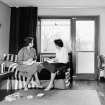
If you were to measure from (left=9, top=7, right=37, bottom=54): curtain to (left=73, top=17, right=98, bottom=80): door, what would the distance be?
1330 mm

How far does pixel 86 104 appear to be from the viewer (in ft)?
11.5

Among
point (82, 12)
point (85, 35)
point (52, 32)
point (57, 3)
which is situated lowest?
point (85, 35)

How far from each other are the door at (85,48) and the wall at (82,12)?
0.18 metres

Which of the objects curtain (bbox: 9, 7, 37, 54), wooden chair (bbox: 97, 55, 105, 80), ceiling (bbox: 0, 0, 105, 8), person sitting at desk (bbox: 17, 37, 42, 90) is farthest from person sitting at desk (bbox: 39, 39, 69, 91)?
curtain (bbox: 9, 7, 37, 54)

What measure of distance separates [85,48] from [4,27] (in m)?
2.56

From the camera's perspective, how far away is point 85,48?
6863mm

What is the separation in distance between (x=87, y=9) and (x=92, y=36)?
86 cm

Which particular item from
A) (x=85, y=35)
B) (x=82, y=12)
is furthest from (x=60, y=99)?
(x=82, y=12)

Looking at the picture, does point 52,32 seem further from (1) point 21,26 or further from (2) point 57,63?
(2) point 57,63

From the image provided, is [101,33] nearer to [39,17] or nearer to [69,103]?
[39,17]

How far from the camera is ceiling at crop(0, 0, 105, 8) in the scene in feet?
20.3

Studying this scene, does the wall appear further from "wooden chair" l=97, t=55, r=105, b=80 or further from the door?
"wooden chair" l=97, t=55, r=105, b=80

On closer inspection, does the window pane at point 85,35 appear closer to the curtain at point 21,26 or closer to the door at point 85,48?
the door at point 85,48

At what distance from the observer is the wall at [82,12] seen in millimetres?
6711
